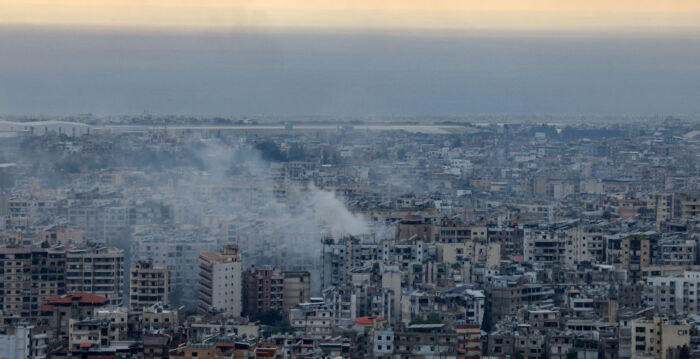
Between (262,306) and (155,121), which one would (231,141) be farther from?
(262,306)

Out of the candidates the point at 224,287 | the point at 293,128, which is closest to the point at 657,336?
the point at 224,287

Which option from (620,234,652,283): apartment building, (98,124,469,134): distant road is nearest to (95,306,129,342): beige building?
(620,234,652,283): apartment building

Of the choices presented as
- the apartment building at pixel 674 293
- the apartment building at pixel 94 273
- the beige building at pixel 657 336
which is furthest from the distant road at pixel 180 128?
the beige building at pixel 657 336

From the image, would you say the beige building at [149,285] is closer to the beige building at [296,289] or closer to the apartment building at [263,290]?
the apartment building at [263,290]

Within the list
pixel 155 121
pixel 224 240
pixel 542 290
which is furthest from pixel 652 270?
pixel 155 121

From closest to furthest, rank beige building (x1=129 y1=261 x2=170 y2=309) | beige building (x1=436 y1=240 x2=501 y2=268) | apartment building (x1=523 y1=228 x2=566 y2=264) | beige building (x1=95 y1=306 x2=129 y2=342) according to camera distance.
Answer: beige building (x1=95 y1=306 x2=129 y2=342) → beige building (x1=129 y1=261 x2=170 y2=309) → beige building (x1=436 y1=240 x2=501 y2=268) → apartment building (x1=523 y1=228 x2=566 y2=264)

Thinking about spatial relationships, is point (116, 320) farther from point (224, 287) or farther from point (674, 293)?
point (674, 293)

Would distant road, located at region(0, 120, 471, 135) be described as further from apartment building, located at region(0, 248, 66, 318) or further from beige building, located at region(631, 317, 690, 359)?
beige building, located at region(631, 317, 690, 359)
